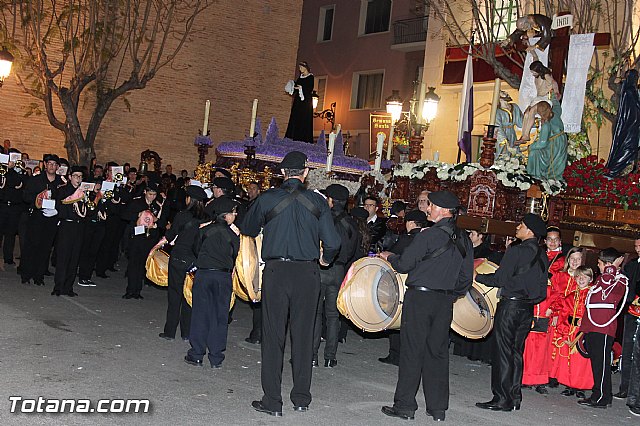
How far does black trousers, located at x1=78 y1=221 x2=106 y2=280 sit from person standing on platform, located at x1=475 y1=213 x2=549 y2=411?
789cm

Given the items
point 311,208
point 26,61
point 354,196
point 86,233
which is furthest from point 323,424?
point 26,61

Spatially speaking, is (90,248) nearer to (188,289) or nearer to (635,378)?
(188,289)

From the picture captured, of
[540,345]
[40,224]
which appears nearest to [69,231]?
[40,224]

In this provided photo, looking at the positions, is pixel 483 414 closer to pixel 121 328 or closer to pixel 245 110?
pixel 121 328

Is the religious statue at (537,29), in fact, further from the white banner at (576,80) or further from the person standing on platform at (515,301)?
the person standing on platform at (515,301)

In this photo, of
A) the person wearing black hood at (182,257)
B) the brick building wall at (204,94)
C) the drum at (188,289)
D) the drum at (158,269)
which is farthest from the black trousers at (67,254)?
the brick building wall at (204,94)

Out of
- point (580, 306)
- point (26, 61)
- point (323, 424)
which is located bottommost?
point (323, 424)

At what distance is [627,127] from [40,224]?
9821 mm

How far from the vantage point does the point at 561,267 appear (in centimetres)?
1107

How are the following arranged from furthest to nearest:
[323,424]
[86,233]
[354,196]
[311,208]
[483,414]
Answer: [354,196] < [86,233] < [483,414] < [311,208] < [323,424]

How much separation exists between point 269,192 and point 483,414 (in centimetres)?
313

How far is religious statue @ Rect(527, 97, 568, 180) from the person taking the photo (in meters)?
14.8

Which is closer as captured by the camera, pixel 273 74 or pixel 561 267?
pixel 561 267

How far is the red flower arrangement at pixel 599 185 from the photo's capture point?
47.3 feet
